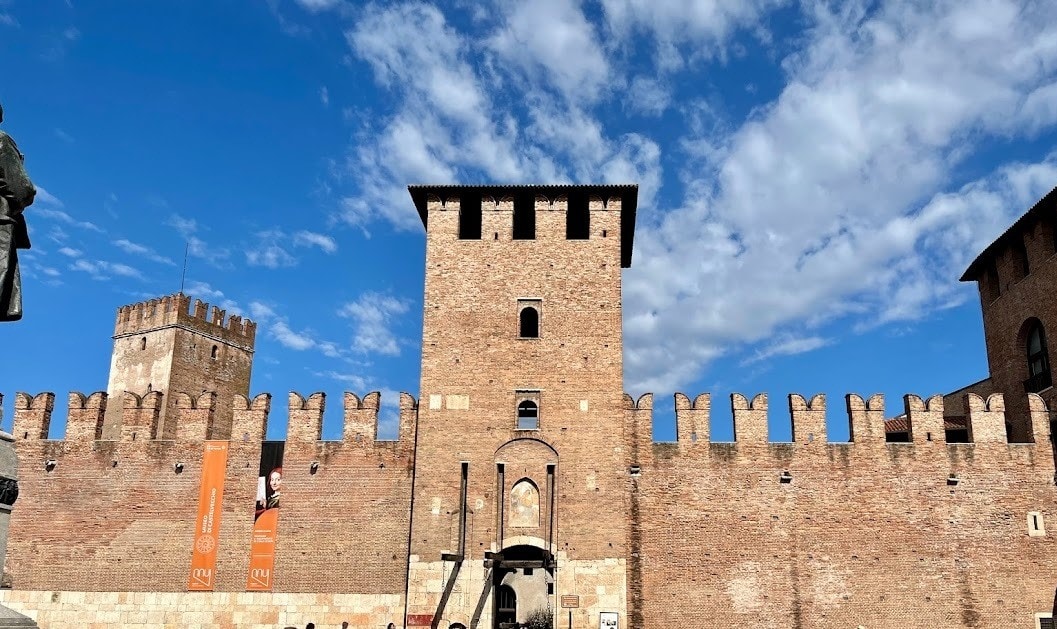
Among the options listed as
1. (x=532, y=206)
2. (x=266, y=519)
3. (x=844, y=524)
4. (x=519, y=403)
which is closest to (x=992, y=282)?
(x=844, y=524)

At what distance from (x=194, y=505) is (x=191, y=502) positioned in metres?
0.09

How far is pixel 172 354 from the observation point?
1070 inches

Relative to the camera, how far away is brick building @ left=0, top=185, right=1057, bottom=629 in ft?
52.3

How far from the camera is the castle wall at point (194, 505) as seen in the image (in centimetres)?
1642

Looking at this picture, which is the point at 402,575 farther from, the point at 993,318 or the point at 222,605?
the point at 993,318

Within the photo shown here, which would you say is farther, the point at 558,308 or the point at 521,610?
the point at 521,610

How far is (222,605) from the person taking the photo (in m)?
16.3

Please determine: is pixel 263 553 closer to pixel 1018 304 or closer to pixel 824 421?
pixel 824 421

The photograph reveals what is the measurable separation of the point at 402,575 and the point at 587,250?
24.3 ft

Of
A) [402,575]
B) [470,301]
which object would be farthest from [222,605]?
[470,301]

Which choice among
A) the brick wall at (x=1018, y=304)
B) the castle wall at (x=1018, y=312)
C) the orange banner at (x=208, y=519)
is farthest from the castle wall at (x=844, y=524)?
the orange banner at (x=208, y=519)

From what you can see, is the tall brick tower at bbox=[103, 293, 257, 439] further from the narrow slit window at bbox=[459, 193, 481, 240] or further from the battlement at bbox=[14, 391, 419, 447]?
the narrow slit window at bbox=[459, 193, 481, 240]

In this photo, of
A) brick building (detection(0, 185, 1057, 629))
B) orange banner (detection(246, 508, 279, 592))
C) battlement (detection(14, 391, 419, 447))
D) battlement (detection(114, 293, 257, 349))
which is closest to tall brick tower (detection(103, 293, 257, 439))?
battlement (detection(114, 293, 257, 349))

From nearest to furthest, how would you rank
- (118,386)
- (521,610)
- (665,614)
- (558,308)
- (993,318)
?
(665,614) → (558,308) → (993,318) → (521,610) → (118,386)
